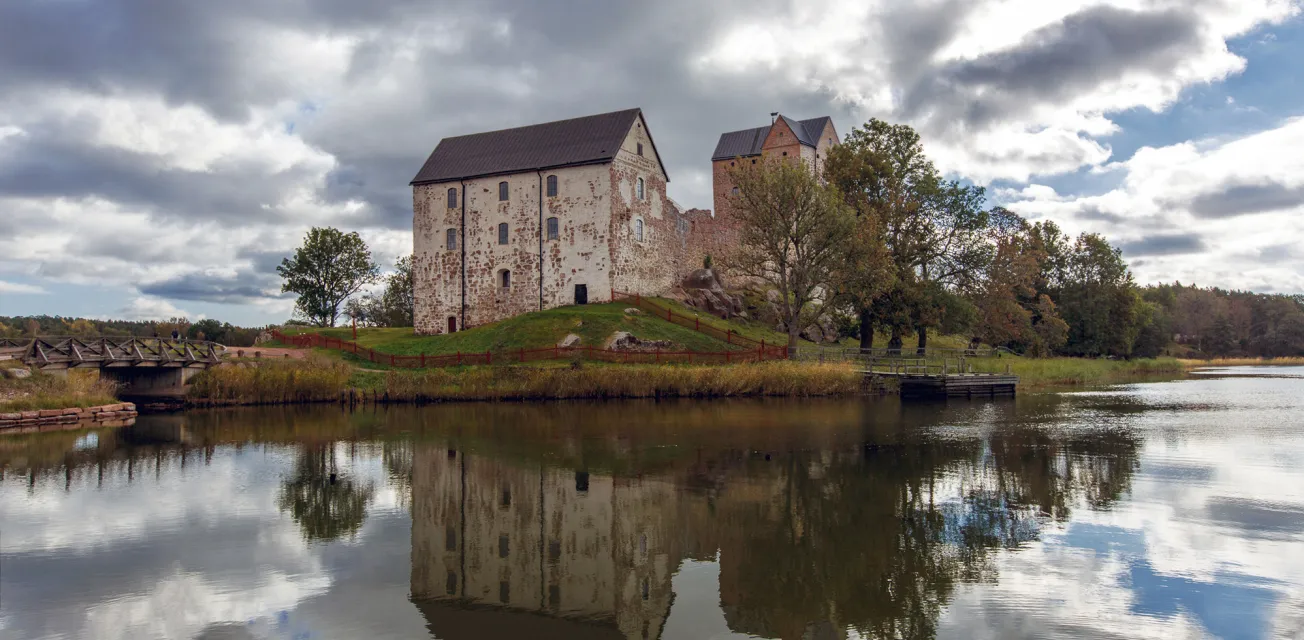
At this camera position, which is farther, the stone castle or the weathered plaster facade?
the stone castle

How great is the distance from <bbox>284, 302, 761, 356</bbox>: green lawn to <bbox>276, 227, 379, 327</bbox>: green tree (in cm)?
2048

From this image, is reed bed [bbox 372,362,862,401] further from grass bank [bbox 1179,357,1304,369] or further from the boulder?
grass bank [bbox 1179,357,1304,369]

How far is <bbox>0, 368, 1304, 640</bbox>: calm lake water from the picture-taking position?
8031 millimetres

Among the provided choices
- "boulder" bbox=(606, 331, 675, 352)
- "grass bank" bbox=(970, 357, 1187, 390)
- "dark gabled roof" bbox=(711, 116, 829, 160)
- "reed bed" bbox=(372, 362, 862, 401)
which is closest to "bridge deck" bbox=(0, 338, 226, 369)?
"reed bed" bbox=(372, 362, 862, 401)

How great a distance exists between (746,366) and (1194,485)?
22.0 m

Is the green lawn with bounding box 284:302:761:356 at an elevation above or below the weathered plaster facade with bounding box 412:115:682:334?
below

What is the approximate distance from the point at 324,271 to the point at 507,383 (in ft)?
124

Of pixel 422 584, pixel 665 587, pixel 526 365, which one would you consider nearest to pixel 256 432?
pixel 526 365

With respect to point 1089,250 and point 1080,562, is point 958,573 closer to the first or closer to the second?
point 1080,562

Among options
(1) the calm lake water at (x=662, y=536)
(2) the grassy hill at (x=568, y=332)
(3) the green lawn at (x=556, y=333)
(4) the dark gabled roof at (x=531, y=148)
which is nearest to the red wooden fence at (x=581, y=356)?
(2) the grassy hill at (x=568, y=332)

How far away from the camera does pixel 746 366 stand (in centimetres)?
3525

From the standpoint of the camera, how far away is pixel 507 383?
33500 mm

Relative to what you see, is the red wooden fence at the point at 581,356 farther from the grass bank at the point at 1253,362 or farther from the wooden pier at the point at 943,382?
the grass bank at the point at 1253,362

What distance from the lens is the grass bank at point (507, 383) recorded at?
107ft
